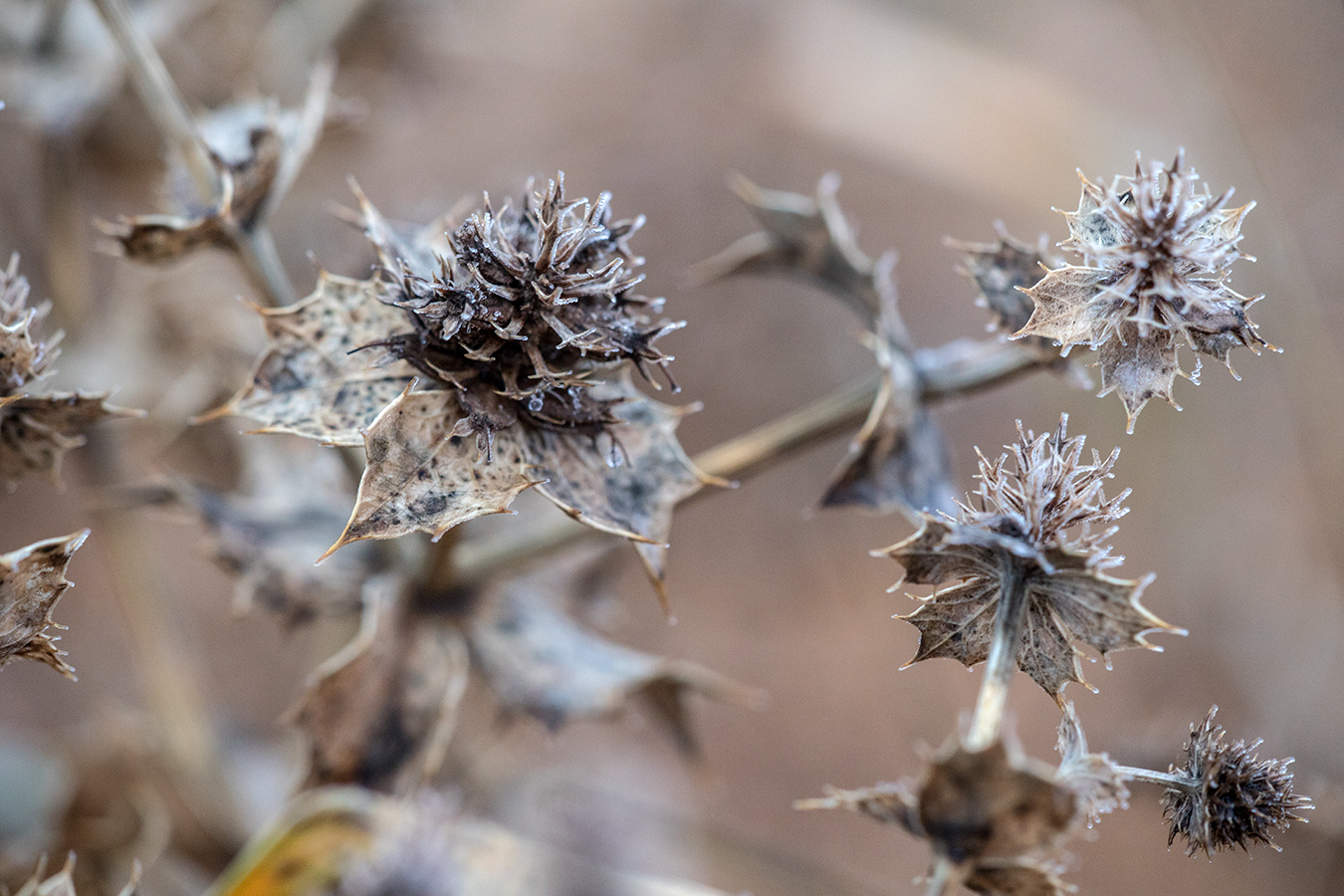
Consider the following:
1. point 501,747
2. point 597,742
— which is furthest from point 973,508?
point 597,742

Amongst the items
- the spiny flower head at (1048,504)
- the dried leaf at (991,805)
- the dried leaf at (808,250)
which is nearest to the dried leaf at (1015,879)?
Answer: the dried leaf at (991,805)

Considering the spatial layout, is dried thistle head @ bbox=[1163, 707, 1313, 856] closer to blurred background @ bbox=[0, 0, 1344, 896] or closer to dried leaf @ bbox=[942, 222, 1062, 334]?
dried leaf @ bbox=[942, 222, 1062, 334]

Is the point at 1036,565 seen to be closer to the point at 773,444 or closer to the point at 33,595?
the point at 773,444

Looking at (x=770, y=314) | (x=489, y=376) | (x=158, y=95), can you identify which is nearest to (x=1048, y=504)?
(x=489, y=376)

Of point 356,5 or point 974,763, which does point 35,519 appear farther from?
point 974,763

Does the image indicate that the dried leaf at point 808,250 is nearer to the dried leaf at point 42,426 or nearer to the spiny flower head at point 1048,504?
the spiny flower head at point 1048,504

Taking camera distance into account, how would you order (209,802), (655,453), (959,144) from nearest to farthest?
(655,453), (209,802), (959,144)
